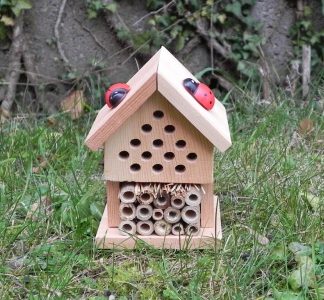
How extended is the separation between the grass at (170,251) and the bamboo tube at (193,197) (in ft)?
0.47

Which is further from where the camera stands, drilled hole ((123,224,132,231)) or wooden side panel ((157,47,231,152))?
drilled hole ((123,224,132,231))

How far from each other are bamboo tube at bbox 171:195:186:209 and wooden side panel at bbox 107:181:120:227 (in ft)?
0.57

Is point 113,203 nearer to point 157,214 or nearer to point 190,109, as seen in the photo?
point 157,214

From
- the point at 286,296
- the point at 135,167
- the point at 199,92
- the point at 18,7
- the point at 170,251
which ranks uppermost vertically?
the point at 18,7

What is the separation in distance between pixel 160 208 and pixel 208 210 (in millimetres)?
157

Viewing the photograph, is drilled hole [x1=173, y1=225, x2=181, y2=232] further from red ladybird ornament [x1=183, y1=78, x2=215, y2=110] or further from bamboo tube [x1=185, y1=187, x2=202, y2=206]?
red ladybird ornament [x1=183, y1=78, x2=215, y2=110]

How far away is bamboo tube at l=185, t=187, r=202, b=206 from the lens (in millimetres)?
2246

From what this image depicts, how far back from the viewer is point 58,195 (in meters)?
2.59

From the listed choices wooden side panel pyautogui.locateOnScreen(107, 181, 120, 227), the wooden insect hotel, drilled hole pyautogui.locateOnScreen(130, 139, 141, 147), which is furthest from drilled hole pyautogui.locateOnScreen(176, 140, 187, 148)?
wooden side panel pyautogui.locateOnScreen(107, 181, 120, 227)

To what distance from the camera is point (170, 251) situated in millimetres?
2270

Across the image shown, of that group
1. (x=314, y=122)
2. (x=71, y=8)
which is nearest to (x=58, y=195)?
(x=314, y=122)

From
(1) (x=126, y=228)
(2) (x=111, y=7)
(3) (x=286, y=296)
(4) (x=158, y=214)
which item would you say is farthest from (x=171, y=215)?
(2) (x=111, y=7)

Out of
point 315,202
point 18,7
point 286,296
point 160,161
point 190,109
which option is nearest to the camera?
point 286,296

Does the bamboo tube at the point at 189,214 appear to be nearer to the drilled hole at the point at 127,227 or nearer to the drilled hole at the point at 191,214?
the drilled hole at the point at 191,214
